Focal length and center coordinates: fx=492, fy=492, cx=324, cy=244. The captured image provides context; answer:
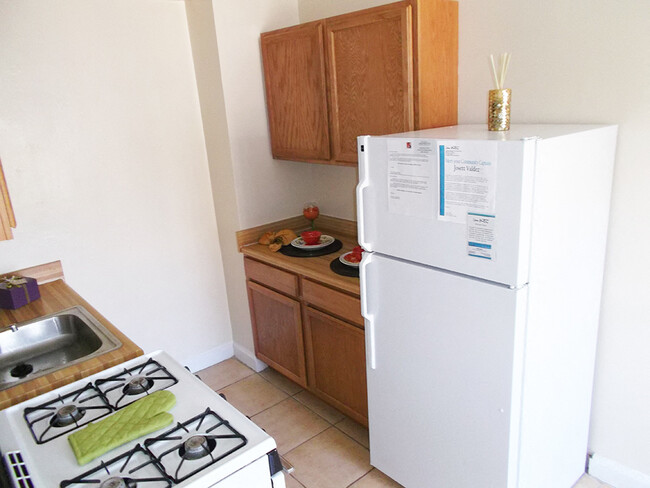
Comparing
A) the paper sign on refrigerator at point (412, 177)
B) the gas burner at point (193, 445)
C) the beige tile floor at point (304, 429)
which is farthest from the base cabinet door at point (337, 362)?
the gas burner at point (193, 445)

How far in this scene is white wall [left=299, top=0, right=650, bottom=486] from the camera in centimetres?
174

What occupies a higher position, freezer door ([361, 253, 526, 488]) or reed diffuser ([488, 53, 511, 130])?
reed diffuser ([488, 53, 511, 130])

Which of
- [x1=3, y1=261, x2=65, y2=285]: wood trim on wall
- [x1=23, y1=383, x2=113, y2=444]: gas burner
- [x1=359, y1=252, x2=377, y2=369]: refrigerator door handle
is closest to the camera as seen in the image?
[x1=23, y1=383, x2=113, y2=444]: gas burner

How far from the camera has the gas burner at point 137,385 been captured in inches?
57.1

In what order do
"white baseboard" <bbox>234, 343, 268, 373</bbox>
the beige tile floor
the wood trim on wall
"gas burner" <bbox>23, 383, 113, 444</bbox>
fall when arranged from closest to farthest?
"gas burner" <bbox>23, 383, 113, 444</bbox>
the beige tile floor
the wood trim on wall
"white baseboard" <bbox>234, 343, 268, 373</bbox>

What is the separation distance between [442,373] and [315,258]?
1092 mm

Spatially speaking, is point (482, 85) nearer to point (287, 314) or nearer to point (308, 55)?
point (308, 55)

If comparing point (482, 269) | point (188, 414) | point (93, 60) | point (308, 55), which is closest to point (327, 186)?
point (308, 55)

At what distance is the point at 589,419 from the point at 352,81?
1805mm

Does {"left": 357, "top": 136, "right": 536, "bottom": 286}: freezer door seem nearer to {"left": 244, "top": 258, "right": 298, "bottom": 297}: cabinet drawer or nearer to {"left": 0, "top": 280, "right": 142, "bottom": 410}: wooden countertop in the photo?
{"left": 244, "top": 258, "right": 298, "bottom": 297}: cabinet drawer

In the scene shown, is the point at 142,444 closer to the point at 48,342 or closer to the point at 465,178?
the point at 48,342

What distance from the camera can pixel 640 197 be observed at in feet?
5.88

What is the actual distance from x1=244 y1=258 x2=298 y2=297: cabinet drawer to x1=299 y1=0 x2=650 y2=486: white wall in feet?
4.17

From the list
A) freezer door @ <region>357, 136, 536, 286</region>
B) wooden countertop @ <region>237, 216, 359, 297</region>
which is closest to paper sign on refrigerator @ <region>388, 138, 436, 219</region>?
freezer door @ <region>357, 136, 536, 286</region>
